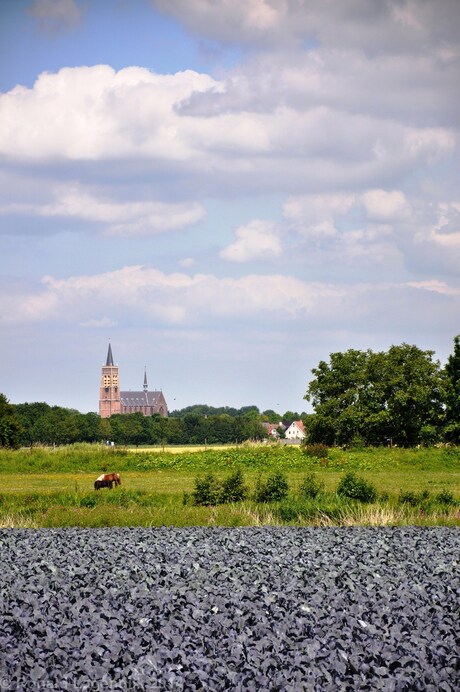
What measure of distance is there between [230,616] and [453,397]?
4841 centimetres

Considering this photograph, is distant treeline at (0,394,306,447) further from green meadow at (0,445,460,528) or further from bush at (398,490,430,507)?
bush at (398,490,430,507)

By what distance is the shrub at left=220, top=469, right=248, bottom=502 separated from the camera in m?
23.4

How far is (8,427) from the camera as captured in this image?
61.8 meters

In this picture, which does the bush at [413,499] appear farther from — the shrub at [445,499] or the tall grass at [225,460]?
the tall grass at [225,460]

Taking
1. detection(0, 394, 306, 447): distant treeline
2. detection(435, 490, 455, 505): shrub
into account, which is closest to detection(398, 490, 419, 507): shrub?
detection(435, 490, 455, 505): shrub

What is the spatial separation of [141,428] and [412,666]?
123 metres

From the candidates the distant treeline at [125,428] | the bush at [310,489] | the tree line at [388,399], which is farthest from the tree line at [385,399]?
the distant treeline at [125,428]

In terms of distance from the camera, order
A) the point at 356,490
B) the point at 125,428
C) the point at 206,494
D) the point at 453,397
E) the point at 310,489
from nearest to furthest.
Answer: the point at 356,490 → the point at 206,494 → the point at 310,489 → the point at 453,397 → the point at 125,428

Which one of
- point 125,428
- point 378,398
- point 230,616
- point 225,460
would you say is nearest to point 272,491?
point 230,616

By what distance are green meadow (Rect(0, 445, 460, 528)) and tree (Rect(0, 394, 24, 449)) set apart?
1906cm

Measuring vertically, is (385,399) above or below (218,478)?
above

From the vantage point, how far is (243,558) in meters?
12.2

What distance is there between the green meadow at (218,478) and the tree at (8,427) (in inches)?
751

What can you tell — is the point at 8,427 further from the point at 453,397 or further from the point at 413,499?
the point at 413,499
